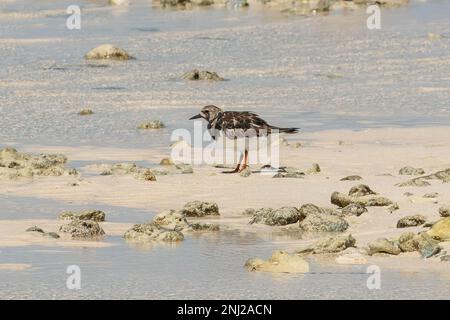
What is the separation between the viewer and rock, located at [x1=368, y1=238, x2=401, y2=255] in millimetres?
9844

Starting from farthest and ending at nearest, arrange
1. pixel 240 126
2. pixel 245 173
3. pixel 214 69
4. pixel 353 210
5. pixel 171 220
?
pixel 214 69 < pixel 240 126 < pixel 245 173 < pixel 353 210 < pixel 171 220

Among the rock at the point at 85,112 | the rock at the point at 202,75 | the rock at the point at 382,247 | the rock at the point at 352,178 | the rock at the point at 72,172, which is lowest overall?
the rock at the point at 382,247

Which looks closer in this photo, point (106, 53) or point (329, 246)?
point (329, 246)

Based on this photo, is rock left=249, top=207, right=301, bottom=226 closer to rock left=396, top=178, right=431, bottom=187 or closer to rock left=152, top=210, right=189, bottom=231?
rock left=152, top=210, right=189, bottom=231

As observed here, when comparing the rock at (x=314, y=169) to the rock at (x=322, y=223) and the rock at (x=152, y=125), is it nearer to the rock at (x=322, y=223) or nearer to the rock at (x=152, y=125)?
the rock at (x=322, y=223)

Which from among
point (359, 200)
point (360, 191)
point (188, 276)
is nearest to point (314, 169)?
point (360, 191)

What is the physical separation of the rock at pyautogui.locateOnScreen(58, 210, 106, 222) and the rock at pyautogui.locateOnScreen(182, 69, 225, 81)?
10.1 metres

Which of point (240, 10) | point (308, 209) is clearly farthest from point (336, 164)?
point (240, 10)

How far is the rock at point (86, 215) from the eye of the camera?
1123 cm

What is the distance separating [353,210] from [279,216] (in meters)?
0.70

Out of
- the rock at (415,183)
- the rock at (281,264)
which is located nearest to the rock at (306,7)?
the rock at (415,183)

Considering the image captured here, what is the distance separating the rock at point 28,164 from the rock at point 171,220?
8.62 ft

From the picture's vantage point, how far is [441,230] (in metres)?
10.0

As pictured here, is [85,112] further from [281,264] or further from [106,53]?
[281,264]
